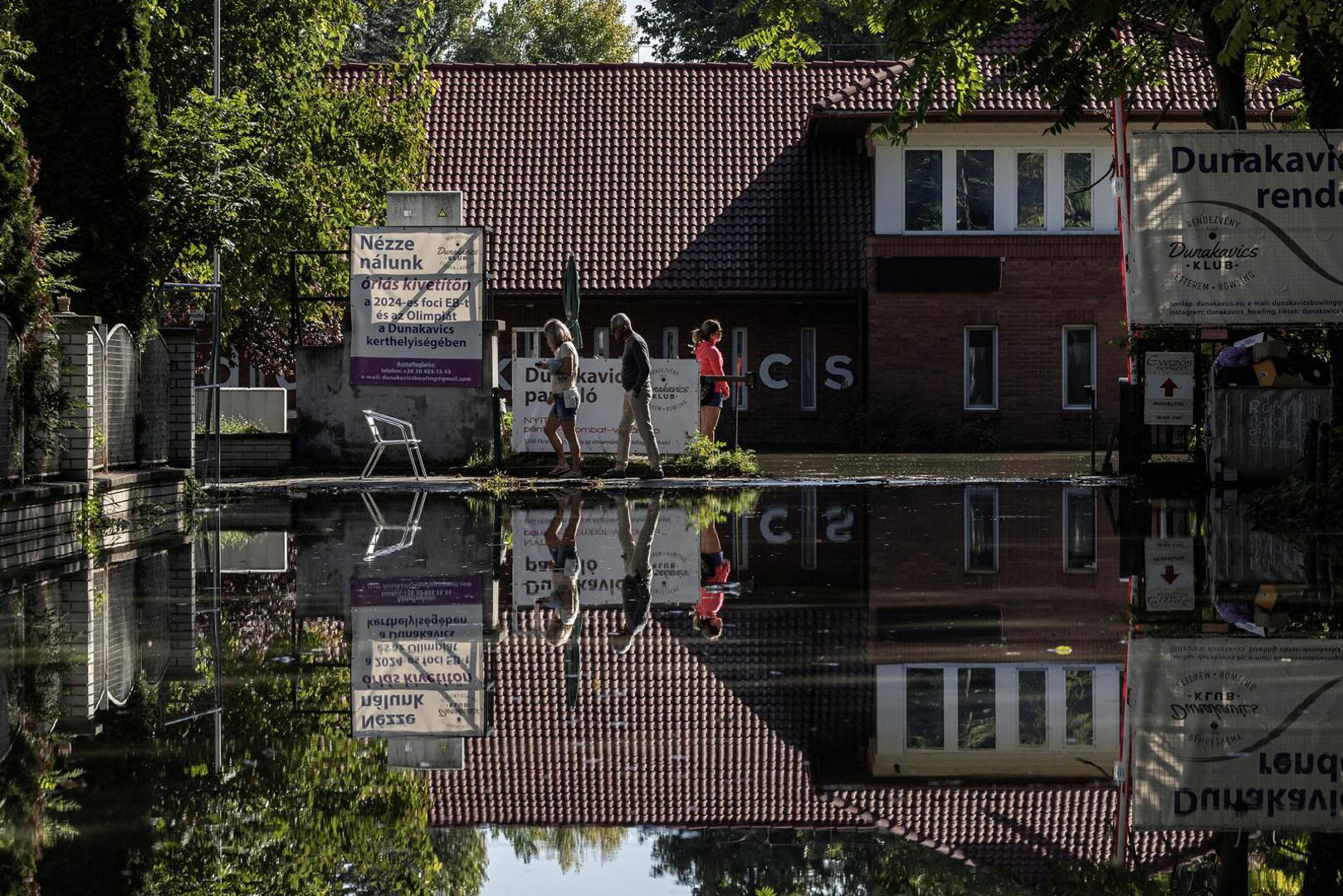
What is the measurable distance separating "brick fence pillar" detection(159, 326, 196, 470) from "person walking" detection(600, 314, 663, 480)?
5382 millimetres

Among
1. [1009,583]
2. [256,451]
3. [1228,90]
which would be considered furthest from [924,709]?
[256,451]

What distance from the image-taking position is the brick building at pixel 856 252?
38.3 metres

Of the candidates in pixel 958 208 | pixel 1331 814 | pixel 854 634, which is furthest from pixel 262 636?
pixel 958 208

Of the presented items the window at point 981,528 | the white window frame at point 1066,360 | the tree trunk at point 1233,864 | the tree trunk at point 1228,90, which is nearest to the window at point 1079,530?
the window at point 981,528

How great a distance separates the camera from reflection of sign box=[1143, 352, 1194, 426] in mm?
22344

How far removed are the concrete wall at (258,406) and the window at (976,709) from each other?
862 inches

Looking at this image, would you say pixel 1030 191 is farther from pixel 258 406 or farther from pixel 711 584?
pixel 711 584

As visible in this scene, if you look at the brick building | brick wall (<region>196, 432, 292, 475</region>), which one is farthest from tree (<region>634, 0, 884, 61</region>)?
brick wall (<region>196, 432, 292, 475</region>)

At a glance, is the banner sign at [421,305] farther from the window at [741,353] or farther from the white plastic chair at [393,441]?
the window at [741,353]

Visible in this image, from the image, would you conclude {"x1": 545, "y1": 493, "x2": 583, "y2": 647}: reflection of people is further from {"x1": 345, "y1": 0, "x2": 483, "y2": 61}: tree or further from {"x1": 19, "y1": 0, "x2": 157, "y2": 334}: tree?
{"x1": 345, "y1": 0, "x2": 483, "y2": 61}: tree

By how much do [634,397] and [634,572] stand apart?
32.8 feet

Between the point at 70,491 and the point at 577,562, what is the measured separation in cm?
436

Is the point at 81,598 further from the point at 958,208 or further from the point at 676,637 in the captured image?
the point at 958,208

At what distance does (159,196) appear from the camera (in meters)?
→ 22.2
